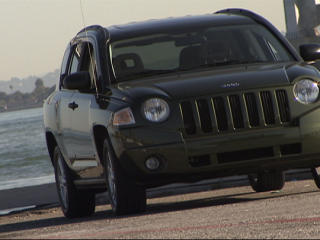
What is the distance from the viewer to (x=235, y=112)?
9859mm

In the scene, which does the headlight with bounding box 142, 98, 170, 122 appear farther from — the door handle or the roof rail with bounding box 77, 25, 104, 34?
the roof rail with bounding box 77, 25, 104, 34

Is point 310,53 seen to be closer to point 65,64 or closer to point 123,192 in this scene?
point 123,192

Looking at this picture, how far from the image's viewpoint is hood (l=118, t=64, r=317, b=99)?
32.4 feet

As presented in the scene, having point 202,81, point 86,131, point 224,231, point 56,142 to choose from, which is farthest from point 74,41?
point 224,231

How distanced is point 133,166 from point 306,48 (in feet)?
7.79

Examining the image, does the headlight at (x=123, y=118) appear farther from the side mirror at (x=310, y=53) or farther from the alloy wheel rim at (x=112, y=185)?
the side mirror at (x=310, y=53)

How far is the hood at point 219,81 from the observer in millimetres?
9891

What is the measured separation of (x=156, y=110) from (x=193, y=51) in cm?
141

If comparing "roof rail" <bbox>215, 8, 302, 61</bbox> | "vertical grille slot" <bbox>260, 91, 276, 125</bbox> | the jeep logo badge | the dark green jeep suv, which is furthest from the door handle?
"vertical grille slot" <bbox>260, 91, 276, 125</bbox>

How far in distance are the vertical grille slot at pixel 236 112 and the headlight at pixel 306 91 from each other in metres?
0.53

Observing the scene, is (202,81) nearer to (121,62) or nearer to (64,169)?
(121,62)

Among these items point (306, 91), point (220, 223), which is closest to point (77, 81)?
point (306, 91)

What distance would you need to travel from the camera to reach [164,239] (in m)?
7.22

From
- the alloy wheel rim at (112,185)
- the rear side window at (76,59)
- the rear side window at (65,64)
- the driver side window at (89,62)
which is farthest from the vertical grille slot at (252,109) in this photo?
the rear side window at (65,64)
